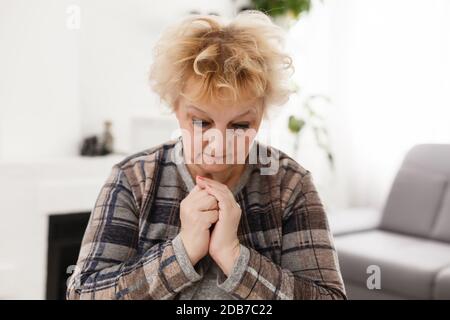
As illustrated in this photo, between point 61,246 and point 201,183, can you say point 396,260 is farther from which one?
point 201,183

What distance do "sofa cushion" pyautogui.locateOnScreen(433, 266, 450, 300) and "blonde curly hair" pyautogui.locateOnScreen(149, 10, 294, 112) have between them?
4.72 feet

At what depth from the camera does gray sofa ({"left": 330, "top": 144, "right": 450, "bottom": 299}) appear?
2.02 m

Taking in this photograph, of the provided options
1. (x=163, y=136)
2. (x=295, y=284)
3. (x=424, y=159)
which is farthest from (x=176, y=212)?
(x=424, y=159)

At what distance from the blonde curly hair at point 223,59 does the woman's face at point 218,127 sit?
1 centimetres

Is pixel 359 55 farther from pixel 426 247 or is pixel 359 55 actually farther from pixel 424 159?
pixel 426 247

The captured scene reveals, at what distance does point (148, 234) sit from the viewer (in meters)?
0.81

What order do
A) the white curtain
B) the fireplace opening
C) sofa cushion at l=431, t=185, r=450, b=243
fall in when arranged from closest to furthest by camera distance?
the fireplace opening
sofa cushion at l=431, t=185, r=450, b=243
the white curtain

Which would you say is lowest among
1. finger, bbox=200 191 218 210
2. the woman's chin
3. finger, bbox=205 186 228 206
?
finger, bbox=200 191 218 210

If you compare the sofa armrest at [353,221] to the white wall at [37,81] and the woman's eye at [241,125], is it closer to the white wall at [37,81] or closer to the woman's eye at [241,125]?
the white wall at [37,81]

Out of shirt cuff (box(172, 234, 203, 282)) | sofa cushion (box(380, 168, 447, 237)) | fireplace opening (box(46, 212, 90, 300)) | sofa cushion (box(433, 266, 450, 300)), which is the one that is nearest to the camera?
shirt cuff (box(172, 234, 203, 282))

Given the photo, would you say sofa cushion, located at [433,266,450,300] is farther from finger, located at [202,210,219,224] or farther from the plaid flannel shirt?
finger, located at [202,210,219,224]

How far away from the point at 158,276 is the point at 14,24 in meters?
1.95

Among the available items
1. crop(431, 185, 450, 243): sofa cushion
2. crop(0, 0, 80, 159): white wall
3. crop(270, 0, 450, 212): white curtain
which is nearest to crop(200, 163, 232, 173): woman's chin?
crop(0, 0, 80, 159): white wall

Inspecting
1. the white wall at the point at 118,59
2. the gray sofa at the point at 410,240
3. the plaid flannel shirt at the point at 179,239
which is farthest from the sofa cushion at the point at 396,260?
the plaid flannel shirt at the point at 179,239
